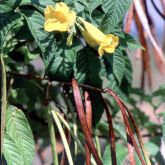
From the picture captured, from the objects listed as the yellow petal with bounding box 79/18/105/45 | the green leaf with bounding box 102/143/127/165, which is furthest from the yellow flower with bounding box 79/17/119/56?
the green leaf with bounding box 102/143/127/165

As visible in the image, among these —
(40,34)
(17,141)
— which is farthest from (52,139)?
(40,34)

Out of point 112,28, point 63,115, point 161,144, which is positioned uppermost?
point 112,28

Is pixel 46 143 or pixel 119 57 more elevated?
pixel 119 57

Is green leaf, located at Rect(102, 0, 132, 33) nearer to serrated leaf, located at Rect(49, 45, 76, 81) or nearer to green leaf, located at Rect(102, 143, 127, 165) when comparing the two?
serrated leaf, located at Rect(49, 45, 76, 81)

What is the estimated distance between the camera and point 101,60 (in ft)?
3.52

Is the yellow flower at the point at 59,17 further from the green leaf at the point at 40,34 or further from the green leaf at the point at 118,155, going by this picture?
the green leaf at the point at 118,155

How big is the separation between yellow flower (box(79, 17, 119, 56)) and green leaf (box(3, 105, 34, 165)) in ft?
0.59

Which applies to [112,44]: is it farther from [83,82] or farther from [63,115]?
[63,115]

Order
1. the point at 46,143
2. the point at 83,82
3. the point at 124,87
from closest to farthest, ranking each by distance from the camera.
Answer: the point at 83,82 < the point at 124,87 < the point at 46,143

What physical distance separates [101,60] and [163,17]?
7.8 inches

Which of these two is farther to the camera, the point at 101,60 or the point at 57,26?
the point at 101,60

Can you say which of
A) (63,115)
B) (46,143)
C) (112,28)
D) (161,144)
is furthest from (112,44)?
(46,143)

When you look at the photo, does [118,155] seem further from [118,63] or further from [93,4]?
[93,4]

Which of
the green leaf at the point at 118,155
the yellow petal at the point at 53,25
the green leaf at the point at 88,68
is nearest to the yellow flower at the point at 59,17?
the yellow petal at the point at 53,25
